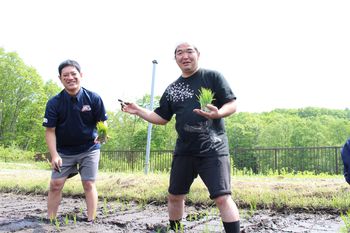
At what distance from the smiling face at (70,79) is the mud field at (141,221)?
1.38 m

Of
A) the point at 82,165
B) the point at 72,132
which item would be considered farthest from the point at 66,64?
the point at 82,165

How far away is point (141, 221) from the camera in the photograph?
4012 millimetres

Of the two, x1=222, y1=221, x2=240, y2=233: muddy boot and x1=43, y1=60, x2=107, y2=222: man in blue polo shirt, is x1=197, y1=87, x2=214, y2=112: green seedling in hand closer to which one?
x1=222, y1=221, x2=240, y2=233: muddy boot

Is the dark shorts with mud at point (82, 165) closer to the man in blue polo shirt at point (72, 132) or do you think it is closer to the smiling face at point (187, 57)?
the man in blue polo shirt at point (72, 132)

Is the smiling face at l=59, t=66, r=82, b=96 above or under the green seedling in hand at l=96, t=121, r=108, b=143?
above

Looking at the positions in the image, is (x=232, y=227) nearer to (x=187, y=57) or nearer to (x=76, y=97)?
(x=187, y=57)

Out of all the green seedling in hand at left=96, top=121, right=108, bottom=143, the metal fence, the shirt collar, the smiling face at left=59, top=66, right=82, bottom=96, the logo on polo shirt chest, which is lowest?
the metal fence

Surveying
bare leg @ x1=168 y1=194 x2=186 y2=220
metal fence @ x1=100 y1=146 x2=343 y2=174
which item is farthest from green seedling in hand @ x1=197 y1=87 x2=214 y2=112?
metal fence @ x1=100 y1=146 x2=343 y2=174

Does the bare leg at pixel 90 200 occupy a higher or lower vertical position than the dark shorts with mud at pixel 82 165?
lower

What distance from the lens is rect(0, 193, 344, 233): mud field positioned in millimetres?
3537

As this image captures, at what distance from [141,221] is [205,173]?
53.4 inches

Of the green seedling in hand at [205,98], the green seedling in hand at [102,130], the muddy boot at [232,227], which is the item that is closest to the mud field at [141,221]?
the muddy boot at [232,227]

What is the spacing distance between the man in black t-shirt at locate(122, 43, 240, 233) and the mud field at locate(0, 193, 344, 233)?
439 mm

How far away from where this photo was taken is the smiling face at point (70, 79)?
402cm
